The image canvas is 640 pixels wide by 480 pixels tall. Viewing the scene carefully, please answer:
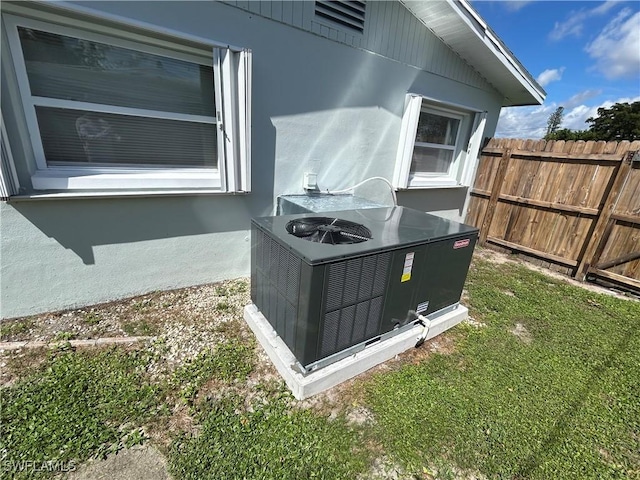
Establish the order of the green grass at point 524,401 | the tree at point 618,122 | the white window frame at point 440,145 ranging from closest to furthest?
the green grass at point 524,401
the white window frame at point 440,145
the tree at point 618,122

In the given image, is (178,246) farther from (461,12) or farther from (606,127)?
(606,127)

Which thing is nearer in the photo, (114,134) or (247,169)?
(114,134)

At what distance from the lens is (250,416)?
1616 mm

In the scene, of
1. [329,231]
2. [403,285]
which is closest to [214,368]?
[329,231]

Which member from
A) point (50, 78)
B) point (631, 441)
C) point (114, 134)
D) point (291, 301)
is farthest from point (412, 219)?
point (50, 78)

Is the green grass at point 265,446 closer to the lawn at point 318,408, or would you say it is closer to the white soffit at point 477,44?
the lawn at point 318,408

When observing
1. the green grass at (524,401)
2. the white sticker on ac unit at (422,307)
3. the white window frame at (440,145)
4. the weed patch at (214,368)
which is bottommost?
the weed patch at (214,368)

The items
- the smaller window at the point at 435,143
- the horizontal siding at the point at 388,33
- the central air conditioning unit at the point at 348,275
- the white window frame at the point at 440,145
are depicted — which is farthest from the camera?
the smaller window at the point at 435,143

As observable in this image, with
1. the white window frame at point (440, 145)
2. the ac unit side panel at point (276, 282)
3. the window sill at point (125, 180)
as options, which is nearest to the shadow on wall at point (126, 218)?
the window sill at point (125, 180)

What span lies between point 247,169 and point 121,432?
2.16m

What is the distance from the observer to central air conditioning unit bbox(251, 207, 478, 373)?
64.0 inches

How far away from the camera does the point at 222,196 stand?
9.27ft

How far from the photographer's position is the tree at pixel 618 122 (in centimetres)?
2255

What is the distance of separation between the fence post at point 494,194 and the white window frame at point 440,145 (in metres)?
0.41
